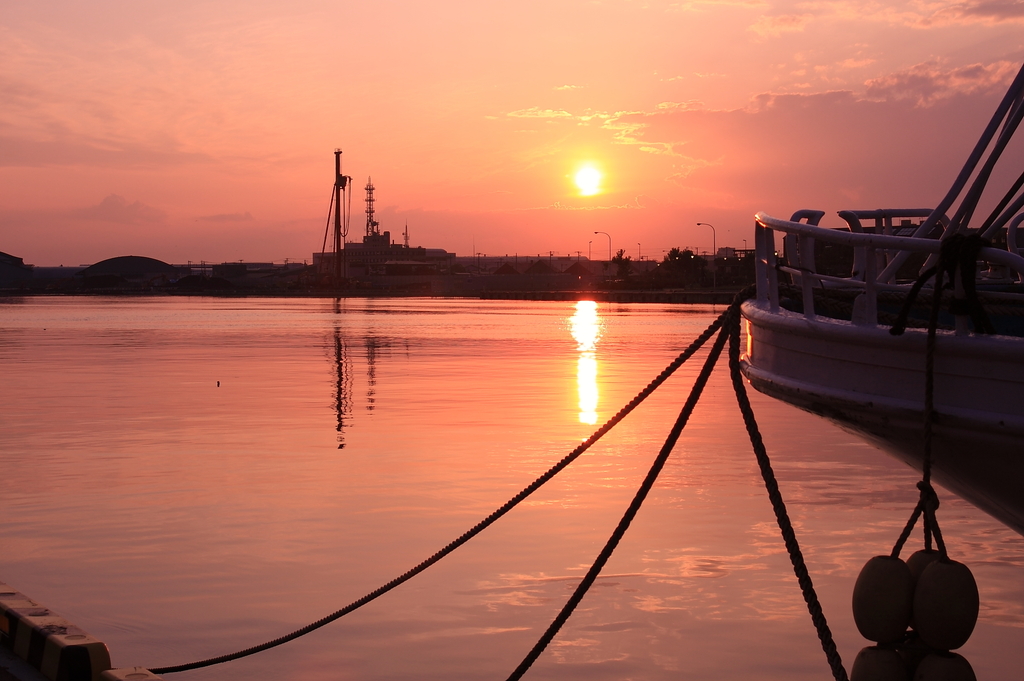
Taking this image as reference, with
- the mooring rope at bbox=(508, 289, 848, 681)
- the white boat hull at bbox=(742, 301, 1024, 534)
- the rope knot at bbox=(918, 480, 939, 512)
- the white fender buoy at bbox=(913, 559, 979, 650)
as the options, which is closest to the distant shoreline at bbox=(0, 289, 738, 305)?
the mooring rope at bbox=(508, 289, 848, 681)

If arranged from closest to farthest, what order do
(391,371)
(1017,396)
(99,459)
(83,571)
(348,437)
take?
1. (1017,396)
2. (83,571)
3. (99,459)
4. (348,437)
5. (391,371)

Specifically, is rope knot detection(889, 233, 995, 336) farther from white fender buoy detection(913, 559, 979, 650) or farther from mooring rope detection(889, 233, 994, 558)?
white fender buoy detection(913, 559, 979, 650)

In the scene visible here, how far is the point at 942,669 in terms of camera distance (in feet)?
15.1

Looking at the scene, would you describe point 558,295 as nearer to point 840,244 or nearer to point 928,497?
point 840,244

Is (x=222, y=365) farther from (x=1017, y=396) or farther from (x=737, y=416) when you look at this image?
(x=1017, y=396)

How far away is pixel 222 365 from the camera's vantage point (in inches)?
1131

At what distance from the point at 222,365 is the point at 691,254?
137m

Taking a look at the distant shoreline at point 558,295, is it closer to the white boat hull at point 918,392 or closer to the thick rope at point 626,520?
the thick rope at point 626,520

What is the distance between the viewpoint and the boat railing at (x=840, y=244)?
4.65 m

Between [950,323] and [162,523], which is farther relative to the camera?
[162,523]

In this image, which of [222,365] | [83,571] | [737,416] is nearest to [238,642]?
[83,571]

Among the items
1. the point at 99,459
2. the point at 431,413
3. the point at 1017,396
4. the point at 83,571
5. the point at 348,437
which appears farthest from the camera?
the point at 431,413

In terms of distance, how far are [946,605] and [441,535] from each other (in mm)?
5557

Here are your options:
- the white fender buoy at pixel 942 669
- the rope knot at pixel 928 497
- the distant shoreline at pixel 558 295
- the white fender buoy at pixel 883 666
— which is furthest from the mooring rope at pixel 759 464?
the distant shoreline at pixel 558 295
